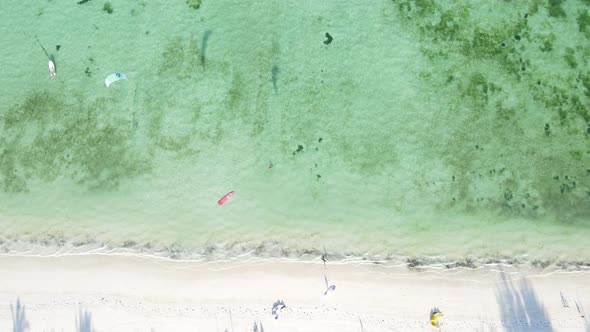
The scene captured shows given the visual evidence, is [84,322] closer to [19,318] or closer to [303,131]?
[19,318]

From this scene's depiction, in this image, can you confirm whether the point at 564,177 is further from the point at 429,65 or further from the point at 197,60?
the point at 197,60

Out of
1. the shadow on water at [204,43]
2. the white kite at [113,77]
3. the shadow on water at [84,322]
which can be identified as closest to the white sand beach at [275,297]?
the shadow on water at [84,322]

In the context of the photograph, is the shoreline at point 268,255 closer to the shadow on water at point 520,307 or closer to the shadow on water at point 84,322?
the shadow on water at point 520,307

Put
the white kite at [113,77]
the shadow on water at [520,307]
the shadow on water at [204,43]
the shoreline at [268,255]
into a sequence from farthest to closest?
the shadow on water at [204,43] < the white kite at [113,77] < the shoreline at [268,255] < the shadow on water at [520,307]

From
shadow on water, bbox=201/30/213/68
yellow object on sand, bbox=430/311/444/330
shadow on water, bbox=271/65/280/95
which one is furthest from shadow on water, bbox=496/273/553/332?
shadow on water, bbox=201/30/213/68

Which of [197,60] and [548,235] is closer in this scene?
[548,235]

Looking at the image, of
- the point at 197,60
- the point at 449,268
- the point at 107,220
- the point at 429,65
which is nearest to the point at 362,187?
the point at 449,268
